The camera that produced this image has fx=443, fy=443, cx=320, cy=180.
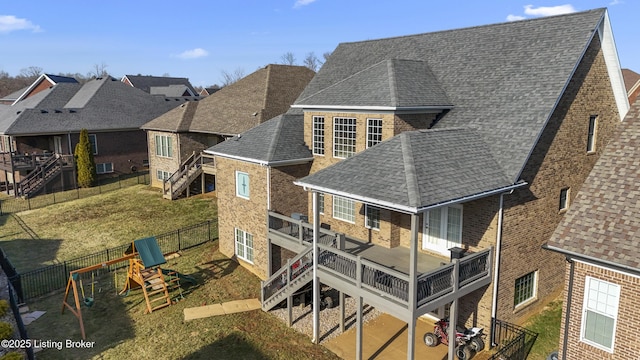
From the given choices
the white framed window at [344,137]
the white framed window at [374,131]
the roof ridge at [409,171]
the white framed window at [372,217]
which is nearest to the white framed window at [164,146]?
the white framed window at [344,137]

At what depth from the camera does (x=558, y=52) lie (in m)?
16.5

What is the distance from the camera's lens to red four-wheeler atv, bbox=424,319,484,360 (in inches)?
555

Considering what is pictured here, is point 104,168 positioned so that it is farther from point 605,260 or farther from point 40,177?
point 605,260

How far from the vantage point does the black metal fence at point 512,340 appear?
13.8 metres

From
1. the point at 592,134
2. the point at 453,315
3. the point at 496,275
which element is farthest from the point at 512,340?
the point at 592,134

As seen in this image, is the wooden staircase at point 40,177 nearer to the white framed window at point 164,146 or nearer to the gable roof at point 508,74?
the white framed window at point 164,146

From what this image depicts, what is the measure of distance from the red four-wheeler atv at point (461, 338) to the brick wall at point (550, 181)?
1.44 meters

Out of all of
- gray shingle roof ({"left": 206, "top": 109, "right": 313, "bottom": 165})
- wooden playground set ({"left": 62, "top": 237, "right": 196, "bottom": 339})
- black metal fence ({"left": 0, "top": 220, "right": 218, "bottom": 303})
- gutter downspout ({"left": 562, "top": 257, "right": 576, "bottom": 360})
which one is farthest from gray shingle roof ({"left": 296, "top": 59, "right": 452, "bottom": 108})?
black metal fence ({"left": 0, "top": 220, "right": 218, "bottom": 303})

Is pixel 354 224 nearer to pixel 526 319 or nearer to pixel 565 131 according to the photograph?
pixel 526 319

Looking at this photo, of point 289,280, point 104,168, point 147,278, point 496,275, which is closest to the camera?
point 496,275

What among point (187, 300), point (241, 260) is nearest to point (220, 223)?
point (241, 260)

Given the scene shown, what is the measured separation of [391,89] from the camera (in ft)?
57.4

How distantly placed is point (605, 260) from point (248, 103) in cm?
2769

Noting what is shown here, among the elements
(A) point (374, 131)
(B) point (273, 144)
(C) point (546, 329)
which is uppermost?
(A) point (374, 131)
